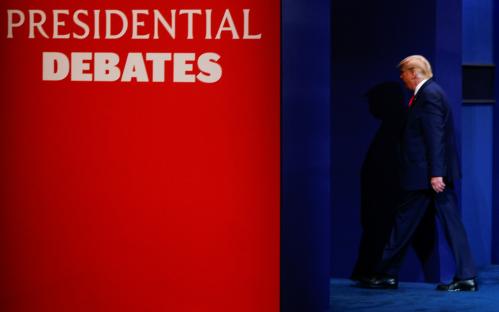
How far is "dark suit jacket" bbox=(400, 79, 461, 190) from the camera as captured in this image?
802cm

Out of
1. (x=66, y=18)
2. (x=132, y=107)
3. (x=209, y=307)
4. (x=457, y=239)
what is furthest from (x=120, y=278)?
(x=457, y=239)

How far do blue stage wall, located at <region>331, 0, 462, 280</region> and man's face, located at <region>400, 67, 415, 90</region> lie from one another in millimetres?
415

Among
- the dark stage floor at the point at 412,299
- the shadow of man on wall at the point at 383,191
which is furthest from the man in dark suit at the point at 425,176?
the shadow of man on wall at the point at 383,191

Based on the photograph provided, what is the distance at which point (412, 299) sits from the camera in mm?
7934

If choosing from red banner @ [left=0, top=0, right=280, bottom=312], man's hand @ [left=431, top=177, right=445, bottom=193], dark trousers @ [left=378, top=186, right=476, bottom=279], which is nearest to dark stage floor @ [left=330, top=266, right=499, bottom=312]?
dark trousers @ [left=378, top=186, right=476, bottom=279]

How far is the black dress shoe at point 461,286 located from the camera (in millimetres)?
8281

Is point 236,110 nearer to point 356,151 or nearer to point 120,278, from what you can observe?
point 120,278

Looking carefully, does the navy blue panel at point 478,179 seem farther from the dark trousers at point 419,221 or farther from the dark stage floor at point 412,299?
the dark trousers at point 419,221

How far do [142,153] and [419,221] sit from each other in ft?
12.6

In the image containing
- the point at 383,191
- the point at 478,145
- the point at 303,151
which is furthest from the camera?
the point at 478,145

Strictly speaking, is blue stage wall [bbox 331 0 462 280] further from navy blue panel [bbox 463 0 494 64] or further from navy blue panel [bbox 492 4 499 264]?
navy blue panel [bbox 492 4 499 264]

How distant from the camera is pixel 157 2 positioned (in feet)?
15.8

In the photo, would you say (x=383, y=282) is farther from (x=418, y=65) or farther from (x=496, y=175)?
(x=496, y=175)

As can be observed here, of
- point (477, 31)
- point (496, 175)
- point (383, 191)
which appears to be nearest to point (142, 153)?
point (383, 191)
